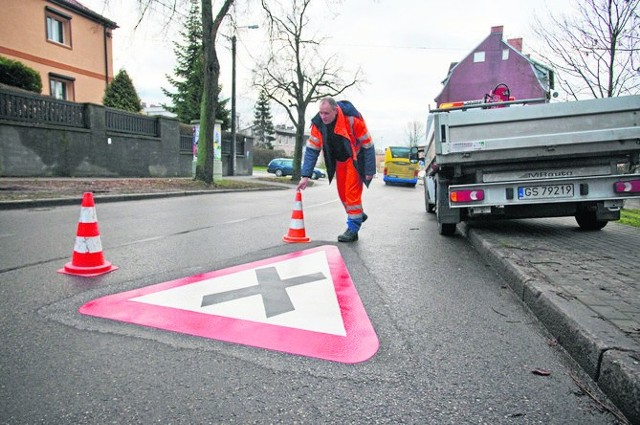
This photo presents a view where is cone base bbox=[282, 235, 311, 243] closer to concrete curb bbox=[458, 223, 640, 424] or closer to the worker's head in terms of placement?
the worker's head

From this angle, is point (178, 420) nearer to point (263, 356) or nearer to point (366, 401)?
point (263, 356)

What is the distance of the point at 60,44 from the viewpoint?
953 inches

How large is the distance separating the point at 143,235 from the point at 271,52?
17807 mm

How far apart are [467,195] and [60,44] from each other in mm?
26283

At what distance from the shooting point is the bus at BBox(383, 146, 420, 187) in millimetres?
29641

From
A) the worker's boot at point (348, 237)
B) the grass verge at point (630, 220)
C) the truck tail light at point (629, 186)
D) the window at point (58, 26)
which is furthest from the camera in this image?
the window at point (58, 26)

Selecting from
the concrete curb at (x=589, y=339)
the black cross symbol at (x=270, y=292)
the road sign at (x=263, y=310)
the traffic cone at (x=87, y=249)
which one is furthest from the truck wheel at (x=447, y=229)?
the traffic cone at (x=87, y=249)

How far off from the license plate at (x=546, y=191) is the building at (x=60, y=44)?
21.1m

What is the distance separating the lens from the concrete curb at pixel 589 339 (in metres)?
1.94

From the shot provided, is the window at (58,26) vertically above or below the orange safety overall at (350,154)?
above

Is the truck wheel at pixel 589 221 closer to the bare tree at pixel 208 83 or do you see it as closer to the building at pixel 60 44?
the bare tree at pixel 208 83

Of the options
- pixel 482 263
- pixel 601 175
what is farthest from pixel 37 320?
pixel 601 175

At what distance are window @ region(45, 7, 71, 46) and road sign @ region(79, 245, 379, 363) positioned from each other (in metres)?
26.2

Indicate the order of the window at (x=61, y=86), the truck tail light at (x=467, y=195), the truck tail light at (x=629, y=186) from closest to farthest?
the truck tail light at (x=629, y=186) → the truck tail light at (x=467, y=195) → the window at (x=61, y=86)
